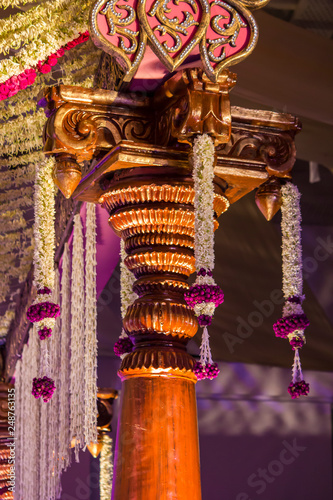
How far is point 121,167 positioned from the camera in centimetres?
202

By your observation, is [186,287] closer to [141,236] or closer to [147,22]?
[141,236]

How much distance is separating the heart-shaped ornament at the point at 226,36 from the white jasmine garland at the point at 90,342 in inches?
31.6

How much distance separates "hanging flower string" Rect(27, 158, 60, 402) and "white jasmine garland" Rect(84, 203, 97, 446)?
0.29 metres

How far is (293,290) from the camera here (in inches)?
83.7

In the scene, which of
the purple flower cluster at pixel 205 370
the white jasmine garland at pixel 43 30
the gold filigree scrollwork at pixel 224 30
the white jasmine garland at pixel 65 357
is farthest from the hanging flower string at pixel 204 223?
the white jasmine garland at pixel 65 357

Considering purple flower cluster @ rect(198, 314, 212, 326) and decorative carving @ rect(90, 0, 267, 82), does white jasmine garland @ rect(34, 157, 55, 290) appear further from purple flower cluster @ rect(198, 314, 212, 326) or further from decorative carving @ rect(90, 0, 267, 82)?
purple flower cluster @ rect(198, 314, 212, 326)

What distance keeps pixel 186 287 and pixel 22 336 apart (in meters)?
3.69

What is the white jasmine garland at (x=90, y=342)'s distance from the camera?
247cm

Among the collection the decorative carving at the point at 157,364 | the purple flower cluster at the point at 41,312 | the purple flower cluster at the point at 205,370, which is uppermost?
the purple flower cluster at the point at 41,312

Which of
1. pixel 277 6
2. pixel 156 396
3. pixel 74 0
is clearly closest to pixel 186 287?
pixel 156 396

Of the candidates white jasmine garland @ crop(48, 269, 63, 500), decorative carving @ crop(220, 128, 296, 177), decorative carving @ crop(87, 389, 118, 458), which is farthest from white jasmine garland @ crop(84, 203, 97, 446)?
decorative carving @ crop(87, 389, 118, 458)

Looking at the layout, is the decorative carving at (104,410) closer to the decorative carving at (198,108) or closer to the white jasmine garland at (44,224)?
the white jasmine garland at (44,224)

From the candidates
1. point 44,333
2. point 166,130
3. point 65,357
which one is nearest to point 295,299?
point 166,130

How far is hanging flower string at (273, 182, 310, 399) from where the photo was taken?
2045 millimetres
